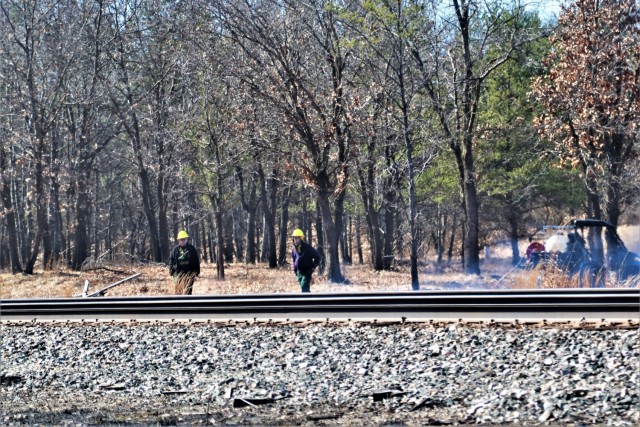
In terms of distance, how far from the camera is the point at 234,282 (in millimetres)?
26375

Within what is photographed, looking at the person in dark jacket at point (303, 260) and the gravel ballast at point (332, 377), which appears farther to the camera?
the person in dark jacket at point (303, 260)

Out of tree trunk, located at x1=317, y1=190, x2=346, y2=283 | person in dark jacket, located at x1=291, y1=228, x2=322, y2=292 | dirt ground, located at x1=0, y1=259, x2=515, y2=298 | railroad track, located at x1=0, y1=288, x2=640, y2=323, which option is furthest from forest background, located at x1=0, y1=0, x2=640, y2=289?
railroad track, located at x1=0, y1=288, x2=640, y2=323

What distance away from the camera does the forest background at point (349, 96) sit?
2495 centimetres

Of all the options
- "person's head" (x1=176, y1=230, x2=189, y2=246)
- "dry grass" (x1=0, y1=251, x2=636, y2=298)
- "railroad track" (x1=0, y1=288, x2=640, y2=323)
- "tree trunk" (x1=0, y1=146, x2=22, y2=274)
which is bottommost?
"railroad track" (x1=0, y1=288, x2=640, y2=323)

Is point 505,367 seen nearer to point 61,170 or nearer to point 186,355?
point 186,355

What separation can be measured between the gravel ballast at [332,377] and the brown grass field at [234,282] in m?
6.98

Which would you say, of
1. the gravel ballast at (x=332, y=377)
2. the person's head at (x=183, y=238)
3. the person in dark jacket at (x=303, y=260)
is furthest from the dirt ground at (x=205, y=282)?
the gravel ballast at (x=332, y=377)

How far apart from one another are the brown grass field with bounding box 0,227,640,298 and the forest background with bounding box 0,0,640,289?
1.09m

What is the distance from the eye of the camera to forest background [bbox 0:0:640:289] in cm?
2495

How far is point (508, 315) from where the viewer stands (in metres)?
10.9

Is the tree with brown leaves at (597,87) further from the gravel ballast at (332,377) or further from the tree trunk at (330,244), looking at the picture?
the gravel ballast at (332,377)

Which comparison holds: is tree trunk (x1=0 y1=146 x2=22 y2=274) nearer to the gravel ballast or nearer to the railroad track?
the railroad track

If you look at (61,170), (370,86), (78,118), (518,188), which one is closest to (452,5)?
(370,86)

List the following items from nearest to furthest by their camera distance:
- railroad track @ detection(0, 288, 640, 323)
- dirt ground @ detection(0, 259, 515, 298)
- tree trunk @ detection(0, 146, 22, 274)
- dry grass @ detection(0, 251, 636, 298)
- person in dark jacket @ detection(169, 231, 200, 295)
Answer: railroad track @ detection(0, 288, 640, 323)
person in dark jacket @ detection(169, 231, 200, 295)
dry grass @ detection(0, 251, 636, 298)
dirt ground @ detection(0, 259, 515, 298)
tree trunk @ detection(0, 146, 22, 274)
